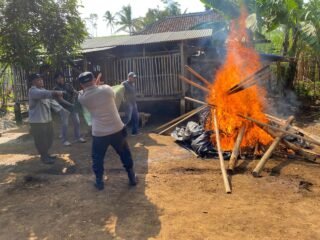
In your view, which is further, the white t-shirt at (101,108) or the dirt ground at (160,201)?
the white t-shirt at (101,108)

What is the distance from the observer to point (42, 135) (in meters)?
6.89

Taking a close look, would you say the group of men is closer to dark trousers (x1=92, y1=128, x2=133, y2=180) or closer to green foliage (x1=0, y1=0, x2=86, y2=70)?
dark trousers (x1=92, y1=128, x2=133, y2=180)

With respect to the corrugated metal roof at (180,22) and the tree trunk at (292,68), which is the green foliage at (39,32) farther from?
the corrugated metal roof at (180,22)

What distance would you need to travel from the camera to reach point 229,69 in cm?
940

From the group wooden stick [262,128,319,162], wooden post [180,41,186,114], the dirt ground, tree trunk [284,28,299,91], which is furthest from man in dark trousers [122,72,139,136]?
tree trunk [284,28,299,91]

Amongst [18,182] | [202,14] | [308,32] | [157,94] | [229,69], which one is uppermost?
[202,14]

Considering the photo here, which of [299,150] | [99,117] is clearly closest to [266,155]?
[299,150]

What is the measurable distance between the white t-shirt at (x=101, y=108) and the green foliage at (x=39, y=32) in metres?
3.84

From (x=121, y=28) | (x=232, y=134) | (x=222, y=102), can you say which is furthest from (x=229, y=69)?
(x=121, y=28)

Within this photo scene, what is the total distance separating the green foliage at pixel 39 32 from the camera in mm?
8227

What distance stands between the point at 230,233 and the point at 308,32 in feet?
32.4

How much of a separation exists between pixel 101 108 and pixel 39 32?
4927 millimetres

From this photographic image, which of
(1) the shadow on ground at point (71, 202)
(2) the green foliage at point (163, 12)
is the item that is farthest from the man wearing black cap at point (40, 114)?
(2) the green foliage at point (163, 12)

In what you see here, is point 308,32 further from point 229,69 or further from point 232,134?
point 232,134
